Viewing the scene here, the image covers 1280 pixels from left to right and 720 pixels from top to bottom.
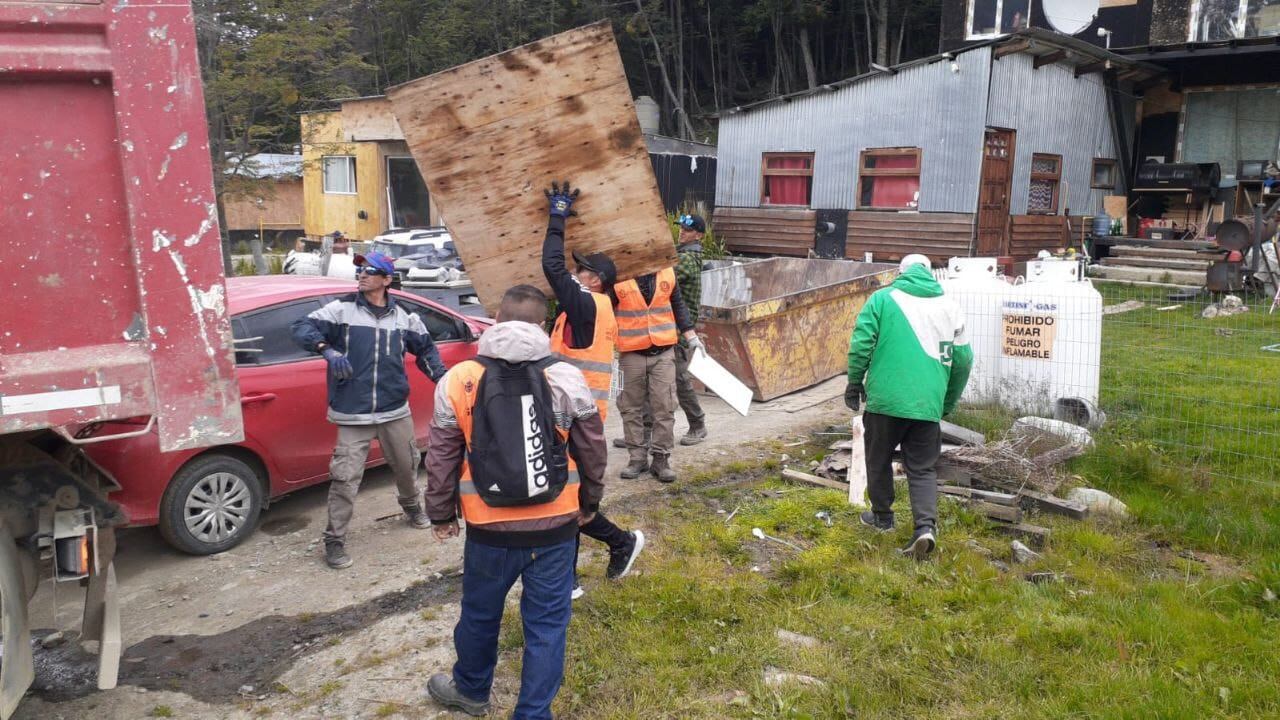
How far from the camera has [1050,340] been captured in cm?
A: 688

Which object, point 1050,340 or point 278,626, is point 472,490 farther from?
point 1050,340

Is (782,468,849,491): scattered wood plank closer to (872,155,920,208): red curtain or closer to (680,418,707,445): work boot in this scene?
(680,418,707,445): work boot

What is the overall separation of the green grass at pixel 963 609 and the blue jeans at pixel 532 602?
41 cm

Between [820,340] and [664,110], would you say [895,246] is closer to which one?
[820,340]

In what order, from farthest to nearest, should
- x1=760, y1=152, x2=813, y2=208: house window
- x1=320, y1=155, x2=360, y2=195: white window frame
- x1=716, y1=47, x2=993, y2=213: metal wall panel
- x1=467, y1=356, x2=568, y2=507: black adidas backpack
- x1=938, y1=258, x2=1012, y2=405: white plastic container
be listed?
1. x1=320, y1=155, x2=360, y2=195: white window frame
2. x1=760, y1=152, x2=813, y2=208: house window
3. x1=716, y1=47, x2=993, y2=213: metal wall panel
4. x1=938, y1=258, x2=1012, y2=405: white plastic container
5. x1=467, y1=356, x2=568, y2=507: black adidas backpack

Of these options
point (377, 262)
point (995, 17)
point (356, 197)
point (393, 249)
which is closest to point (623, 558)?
point (377, 262)

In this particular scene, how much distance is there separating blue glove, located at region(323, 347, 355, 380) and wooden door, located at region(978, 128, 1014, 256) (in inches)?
518

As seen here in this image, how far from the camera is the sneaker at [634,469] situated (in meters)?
6.41

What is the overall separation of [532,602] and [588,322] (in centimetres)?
189

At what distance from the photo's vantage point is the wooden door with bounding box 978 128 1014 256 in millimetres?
15562

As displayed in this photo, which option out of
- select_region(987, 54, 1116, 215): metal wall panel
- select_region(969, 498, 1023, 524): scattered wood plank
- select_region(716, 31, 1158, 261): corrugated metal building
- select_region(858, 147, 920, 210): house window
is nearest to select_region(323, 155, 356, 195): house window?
select_region(716, 31, 1158, 261): corrugated metal building

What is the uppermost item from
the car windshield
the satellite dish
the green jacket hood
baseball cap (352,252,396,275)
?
the satellite dish

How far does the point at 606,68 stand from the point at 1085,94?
16535mm

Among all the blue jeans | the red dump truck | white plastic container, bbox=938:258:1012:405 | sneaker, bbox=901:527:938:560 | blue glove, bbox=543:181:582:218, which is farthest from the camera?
white plastic container, bbox=938:258:1012:405
